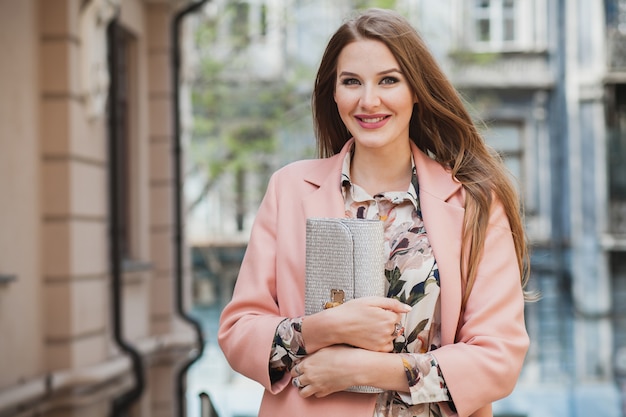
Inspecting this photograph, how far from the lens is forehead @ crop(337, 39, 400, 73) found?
178cm

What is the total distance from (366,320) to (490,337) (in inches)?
9.2

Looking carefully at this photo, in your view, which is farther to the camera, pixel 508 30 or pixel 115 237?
pixel 508 30

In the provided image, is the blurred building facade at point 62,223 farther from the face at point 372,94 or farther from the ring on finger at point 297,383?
the face at point 372,94

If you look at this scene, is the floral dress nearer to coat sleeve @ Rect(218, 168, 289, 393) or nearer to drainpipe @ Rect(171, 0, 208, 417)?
coat sleeve @ Rect(218, 168, 289, 393)

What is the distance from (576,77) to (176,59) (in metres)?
11.8

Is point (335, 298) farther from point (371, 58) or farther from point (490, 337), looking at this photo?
point (371, 58)

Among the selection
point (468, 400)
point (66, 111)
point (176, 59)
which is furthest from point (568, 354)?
point (468, 400)

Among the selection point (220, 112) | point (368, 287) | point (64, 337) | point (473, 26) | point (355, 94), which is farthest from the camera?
point (473, 26)

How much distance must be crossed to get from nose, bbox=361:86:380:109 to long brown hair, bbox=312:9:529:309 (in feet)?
0.22

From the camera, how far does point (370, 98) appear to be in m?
1.78

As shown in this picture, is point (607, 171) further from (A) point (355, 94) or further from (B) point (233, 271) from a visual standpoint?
(A) point (355, 94)

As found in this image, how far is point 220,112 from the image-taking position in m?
19.2

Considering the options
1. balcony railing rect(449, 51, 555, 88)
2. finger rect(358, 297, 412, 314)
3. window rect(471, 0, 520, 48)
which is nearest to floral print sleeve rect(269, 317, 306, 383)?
finger rect(358, 297, 412, 314)

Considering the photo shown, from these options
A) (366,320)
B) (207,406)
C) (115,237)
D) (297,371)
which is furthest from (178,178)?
(366,320)
